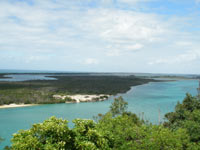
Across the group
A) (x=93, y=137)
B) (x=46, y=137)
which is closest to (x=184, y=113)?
(x=93, y=137)

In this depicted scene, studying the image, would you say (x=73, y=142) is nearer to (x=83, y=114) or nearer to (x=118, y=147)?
(x=118, y=147)

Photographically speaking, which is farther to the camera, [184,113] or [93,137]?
[184,113]

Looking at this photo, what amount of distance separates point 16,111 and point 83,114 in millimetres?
11259

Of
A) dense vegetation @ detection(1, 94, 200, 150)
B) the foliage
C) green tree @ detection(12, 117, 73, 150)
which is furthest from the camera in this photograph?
the foliage

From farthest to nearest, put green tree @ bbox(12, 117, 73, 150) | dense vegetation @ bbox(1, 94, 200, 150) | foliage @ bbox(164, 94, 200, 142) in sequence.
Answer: foliage @ bbox(164, 94, 200, 142) < dense vegetation @ bbox(1, 94, 200, 150) < green tree @ bbox(12, 117, 73, 150)

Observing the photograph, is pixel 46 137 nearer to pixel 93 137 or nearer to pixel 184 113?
pixel 93 137

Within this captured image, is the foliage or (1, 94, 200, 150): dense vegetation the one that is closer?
(1, 94, 200, 150): dense vegetation

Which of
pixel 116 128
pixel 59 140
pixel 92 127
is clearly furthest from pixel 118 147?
pixel 59 140

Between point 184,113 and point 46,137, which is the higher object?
point 46,137

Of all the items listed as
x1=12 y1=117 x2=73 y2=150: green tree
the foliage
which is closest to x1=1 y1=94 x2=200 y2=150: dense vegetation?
x1=12 y1=117 x2=73 y2=150: green tree

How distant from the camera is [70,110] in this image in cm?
3681

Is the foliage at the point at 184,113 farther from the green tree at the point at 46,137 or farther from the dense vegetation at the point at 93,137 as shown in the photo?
the green tree at the point at 46,137

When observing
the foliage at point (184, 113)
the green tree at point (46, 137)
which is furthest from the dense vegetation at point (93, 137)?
the foliage at point (184, 113)

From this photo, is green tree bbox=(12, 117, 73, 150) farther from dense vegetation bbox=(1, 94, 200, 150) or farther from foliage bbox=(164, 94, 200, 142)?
foliage bbox=(164, 94, 200, 142)
